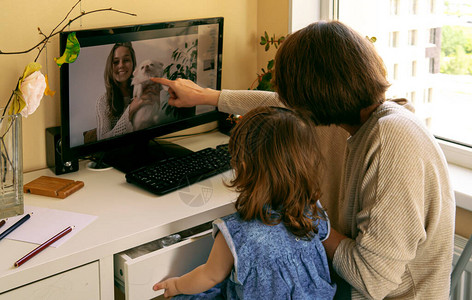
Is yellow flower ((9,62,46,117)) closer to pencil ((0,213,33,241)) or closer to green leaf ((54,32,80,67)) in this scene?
green leaf ((54,32,80,67))

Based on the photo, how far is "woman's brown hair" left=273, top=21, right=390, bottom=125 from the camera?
4.27 ft

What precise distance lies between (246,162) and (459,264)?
62 cm

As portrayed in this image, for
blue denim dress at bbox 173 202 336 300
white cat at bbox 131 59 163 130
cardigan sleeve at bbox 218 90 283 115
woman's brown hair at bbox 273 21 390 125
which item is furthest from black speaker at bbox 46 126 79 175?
woman's brown hair at bbox 273 21 390 125

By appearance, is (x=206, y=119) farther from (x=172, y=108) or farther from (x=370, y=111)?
(x=370, y=111)

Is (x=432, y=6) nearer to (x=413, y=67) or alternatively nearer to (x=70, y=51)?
(x=413, y=67)

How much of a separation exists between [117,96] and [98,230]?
502 mm

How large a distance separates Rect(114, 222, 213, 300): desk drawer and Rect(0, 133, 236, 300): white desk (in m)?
0.04

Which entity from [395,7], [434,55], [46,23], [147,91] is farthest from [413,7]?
[46,23]

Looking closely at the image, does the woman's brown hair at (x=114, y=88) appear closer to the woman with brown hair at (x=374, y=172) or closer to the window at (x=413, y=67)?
the woman with brown hair at (x=374, y=172)

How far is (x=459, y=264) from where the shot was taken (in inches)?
56.7

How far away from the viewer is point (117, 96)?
1.75 meters

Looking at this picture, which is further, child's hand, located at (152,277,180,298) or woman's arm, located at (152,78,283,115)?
woman's arm, located at (152,78,283,115)

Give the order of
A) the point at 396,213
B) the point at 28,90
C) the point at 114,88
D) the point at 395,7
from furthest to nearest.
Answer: the point at 395,7
the point at 114,88
the point at 28,90
the point at 396,213

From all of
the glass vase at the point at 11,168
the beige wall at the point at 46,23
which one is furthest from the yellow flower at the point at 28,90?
the beige wall at the point at 46,23
